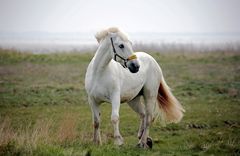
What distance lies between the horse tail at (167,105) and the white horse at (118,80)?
0.33m

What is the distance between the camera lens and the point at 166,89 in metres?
9.71

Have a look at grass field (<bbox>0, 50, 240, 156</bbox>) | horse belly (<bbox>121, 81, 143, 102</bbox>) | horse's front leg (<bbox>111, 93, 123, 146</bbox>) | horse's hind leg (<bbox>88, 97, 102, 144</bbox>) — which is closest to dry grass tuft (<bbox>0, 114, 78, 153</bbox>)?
grass field (<bbox>0, 50, 240, 156</bbox>)

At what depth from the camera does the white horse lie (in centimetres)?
777

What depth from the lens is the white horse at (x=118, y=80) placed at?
7766 mm

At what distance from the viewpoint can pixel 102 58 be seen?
804cm

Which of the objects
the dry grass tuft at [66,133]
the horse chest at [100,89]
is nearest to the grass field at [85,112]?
the dry grass tuft at [66,133]

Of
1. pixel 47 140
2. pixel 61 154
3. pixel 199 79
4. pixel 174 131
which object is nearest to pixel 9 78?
pixel 199 79

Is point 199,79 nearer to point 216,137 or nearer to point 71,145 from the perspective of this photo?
point 216,137

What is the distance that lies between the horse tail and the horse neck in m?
2.11

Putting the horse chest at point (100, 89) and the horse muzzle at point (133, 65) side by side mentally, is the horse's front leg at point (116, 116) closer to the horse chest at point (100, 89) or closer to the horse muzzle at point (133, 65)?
the horse chest at point (100, 89)

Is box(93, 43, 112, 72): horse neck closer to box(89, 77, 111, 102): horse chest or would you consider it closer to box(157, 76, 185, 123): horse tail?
box(89, 77, 111, 102): horse chest

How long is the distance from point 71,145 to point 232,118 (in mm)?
6618

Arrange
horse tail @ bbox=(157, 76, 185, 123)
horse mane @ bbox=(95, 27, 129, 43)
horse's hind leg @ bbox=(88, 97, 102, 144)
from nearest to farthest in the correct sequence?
horse mane @ bbox=(95, 27, 129, 43) < horse's hind leg @ bbox=(88, 97, 102, 144) < horse tail @ bbox=(157, 76, 185, 123)

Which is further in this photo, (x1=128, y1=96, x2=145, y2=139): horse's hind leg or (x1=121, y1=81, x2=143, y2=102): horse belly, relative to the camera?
(x1=128, y1=96, x2=145, y2=139): horse's hind leg
